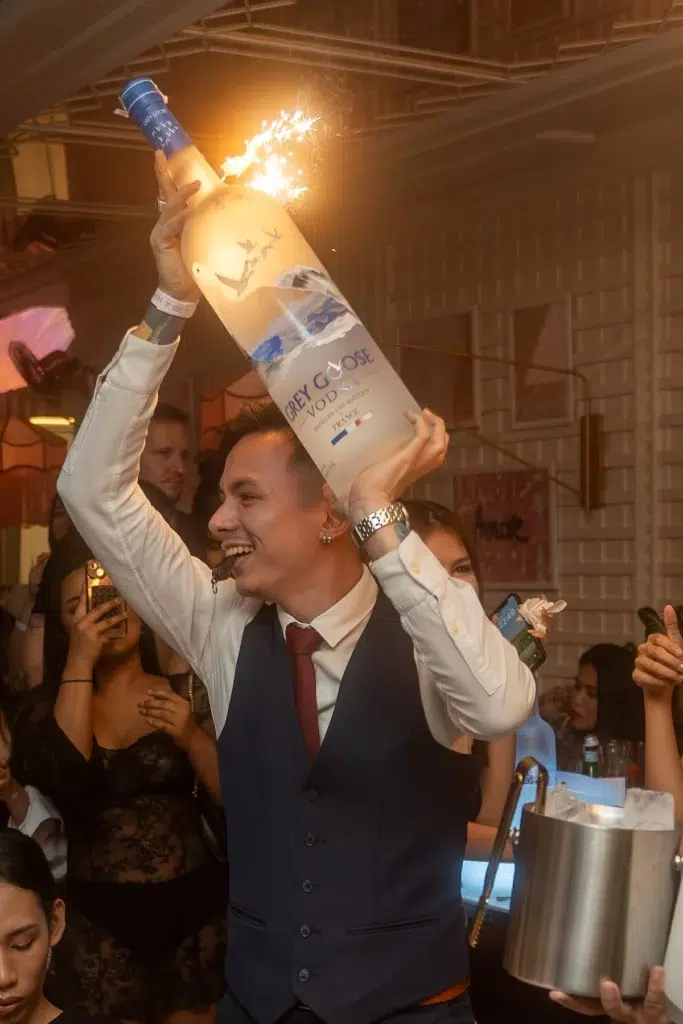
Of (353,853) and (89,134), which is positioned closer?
(353,853)

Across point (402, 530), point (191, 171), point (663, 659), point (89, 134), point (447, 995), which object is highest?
point (89, 134)

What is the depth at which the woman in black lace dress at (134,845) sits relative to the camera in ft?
7.95

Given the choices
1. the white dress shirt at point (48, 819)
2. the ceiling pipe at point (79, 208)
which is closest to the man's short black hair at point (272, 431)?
the white dress shirt at point (48, 819)

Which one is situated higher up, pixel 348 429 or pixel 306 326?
pixel 306 326

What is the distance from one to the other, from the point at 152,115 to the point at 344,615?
62 centimetres

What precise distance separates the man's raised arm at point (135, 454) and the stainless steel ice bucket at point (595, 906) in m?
0.56

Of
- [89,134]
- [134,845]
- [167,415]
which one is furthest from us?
[89,134]

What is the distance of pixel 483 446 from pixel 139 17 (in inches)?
123

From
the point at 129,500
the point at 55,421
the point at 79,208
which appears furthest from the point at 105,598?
the point at 55,421

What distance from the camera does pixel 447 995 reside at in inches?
60.7

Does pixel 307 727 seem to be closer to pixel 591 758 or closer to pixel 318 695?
pixel 318 695

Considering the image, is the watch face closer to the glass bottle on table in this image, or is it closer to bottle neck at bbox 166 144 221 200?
bottle neck at bbox 166 144 221 200

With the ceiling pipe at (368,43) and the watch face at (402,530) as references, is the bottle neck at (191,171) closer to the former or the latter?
the watch face at (402,530)

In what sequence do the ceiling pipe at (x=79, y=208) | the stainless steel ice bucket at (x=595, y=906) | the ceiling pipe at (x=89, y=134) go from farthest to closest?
the ceiling pipe at (x=79, y=208) < the ceiling pipe at (x=89, y=134) < the stainless steel ice bucket at (x=595, y=906)
